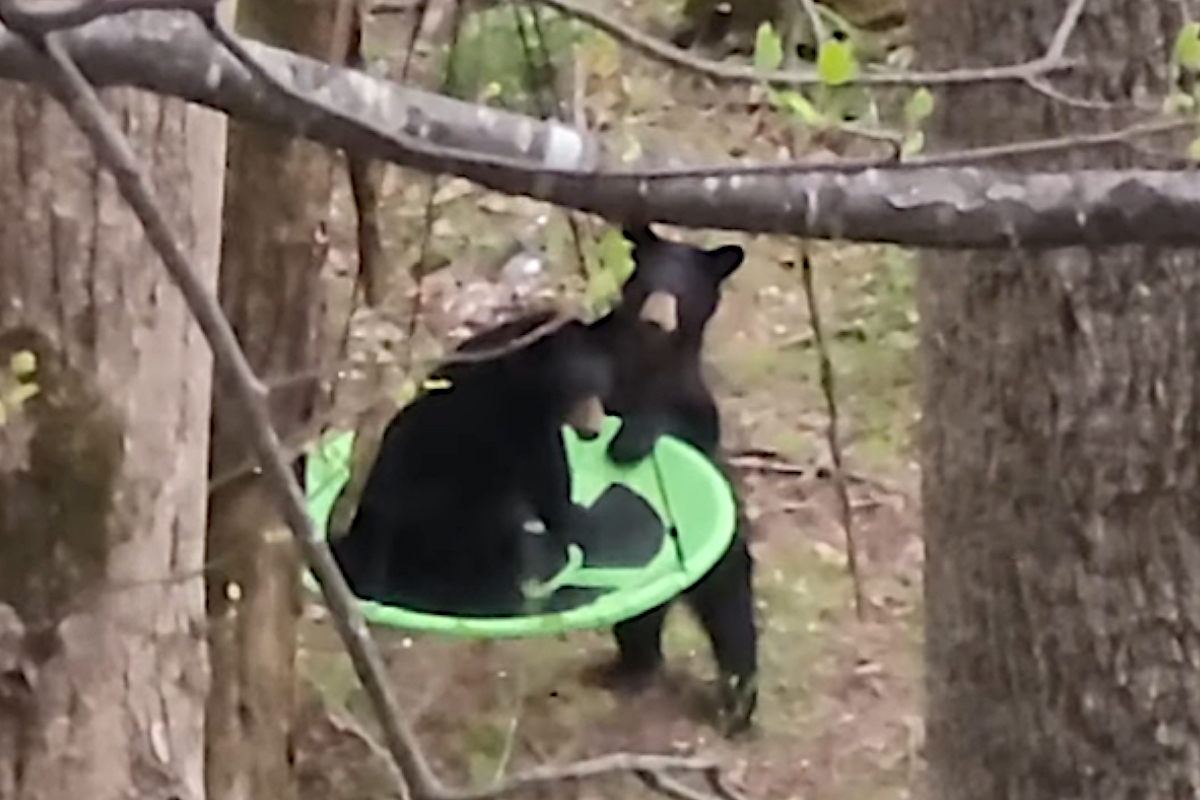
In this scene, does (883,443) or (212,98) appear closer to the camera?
(212,98)

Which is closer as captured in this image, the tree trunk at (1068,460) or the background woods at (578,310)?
the background woods at (578,310)

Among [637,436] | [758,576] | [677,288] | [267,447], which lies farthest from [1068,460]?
[758,576]

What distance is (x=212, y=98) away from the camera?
898mm

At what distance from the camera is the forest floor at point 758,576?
10.4 ft

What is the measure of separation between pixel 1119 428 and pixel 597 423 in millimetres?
1695

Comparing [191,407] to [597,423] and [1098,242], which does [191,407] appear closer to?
[1098,242]

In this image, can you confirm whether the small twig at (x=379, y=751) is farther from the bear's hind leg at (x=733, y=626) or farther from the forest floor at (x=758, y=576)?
the bear's hind leg at (x=733, y=626)

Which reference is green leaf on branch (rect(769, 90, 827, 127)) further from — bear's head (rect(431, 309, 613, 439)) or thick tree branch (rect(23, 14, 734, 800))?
bear's head (rect(431, 309, 613, 439))

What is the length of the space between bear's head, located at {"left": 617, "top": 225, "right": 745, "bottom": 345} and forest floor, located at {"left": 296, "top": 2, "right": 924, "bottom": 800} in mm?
181

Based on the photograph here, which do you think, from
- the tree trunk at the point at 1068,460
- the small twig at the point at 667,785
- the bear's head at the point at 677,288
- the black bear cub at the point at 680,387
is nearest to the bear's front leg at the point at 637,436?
the black bear cub at the point at 680,387

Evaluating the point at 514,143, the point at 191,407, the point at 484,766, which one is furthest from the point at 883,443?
the point at 514,143

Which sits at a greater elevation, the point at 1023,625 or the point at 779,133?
the point at 779,133

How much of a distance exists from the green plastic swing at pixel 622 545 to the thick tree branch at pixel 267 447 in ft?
6.45

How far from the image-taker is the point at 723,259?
10.8ft
